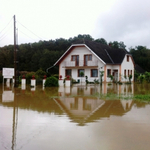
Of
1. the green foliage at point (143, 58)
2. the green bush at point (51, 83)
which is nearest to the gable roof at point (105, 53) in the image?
the green bush at point (51, 83)

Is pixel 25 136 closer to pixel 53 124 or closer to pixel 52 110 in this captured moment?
pixel 53 124

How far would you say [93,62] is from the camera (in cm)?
3591

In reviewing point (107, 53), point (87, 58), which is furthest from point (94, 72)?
point (107, 53)

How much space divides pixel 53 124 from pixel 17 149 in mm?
2040

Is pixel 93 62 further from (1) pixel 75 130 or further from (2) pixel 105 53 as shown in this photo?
(1) pixel 75 130

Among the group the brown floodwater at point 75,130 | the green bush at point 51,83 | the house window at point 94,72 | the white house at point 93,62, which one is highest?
the white house at point 93,62

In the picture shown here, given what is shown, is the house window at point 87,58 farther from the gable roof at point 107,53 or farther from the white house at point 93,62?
the gable roof at point 107,53

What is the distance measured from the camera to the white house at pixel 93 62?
35.4m

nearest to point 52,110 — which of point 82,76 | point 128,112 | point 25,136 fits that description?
point 128,112

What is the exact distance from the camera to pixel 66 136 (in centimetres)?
551

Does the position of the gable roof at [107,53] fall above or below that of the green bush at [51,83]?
Answer: above

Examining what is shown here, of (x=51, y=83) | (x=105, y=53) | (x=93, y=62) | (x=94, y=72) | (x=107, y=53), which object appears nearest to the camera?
(x=51, y=83)

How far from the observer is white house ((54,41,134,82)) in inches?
1395

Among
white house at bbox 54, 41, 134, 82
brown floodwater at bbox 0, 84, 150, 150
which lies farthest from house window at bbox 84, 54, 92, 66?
brown floodwater at bbox 0, 84, 150, 150
